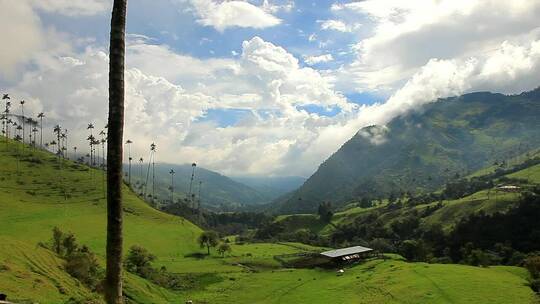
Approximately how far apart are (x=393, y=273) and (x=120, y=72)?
83.5m

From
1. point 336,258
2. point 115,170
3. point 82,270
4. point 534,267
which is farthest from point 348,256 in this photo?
point 115,170

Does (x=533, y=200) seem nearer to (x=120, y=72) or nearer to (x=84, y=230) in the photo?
(x=84, y=230)

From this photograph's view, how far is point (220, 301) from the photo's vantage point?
93875mm

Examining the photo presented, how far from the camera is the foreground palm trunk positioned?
1540 cm

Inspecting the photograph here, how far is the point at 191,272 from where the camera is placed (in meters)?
127

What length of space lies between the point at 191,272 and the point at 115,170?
11691 cm

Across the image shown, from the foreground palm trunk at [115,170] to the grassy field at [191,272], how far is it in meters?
31.8

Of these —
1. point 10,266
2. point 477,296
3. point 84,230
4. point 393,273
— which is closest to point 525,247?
point 393,273

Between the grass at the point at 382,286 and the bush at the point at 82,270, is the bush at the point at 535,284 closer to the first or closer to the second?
the grass at the point at 382,286

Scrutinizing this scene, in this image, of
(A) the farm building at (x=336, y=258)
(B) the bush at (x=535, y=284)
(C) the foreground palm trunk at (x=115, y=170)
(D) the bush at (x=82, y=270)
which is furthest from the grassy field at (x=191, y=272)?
(C) the foreground palm trunk at (x=115, y=170)

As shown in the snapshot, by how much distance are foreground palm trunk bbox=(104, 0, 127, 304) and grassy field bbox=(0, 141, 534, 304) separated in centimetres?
3175

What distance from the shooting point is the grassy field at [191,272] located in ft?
187

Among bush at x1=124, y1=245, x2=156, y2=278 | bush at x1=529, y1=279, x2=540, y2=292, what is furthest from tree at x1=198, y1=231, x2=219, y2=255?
bush at x1=529, y1=279, x2=540, y2=292

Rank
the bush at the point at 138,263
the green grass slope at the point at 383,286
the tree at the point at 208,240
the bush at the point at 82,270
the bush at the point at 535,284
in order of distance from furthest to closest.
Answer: the tree at the point at 208,240
the bush at the point at 138,263
the bush at the point at 535,284
the green grass slope at the point at 383,286
the bush at the point at 82,270
